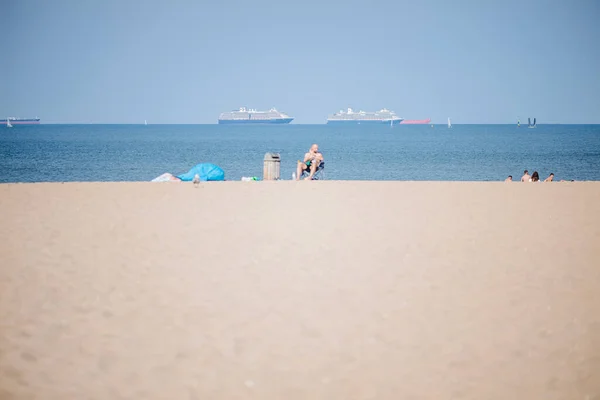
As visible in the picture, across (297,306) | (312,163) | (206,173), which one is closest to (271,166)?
(312,163)

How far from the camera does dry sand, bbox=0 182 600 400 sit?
3.72 m

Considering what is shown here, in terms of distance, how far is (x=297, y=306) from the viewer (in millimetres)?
5188

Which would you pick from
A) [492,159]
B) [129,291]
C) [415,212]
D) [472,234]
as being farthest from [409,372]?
[492,159]

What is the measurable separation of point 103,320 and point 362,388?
2.10 meters

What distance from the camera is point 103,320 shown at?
4734mm

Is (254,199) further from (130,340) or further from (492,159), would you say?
(492,159)

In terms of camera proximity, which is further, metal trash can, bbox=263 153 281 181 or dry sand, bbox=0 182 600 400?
metal trash can, bbox=263 153 281 181

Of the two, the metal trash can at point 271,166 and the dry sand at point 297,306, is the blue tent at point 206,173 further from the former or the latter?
the dry sand at point 297,306

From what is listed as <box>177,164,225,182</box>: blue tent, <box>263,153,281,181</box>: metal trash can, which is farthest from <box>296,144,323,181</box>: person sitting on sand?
<box>177,164,225,182</box>: blue tent

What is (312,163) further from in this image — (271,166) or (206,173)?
(206,173)

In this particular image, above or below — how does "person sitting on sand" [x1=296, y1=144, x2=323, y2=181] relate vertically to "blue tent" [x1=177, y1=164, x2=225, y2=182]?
above

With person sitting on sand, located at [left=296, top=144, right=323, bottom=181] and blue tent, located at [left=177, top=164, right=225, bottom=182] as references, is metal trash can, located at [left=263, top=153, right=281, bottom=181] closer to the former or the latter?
person sitting on sand, located at [left=296, top=144, right=323, bottom=181]

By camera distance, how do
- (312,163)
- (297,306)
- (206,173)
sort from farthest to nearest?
(312,163)
(206,173)
(297,306)

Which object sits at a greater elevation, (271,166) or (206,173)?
(271,166)
